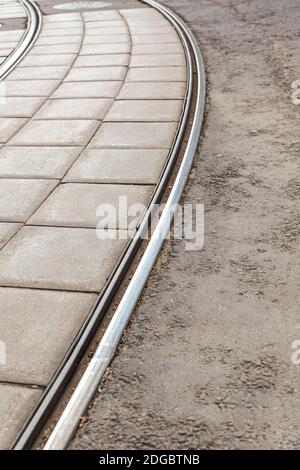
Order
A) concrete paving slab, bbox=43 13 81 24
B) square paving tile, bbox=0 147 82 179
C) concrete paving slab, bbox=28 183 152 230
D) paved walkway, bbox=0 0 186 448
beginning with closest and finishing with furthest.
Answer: paved walkway, bbox=0 0 186 448
concrete paving slab, bbox=28 183 152 230
square paving tile, bbox=0 147 82 179
concrete paving slab, bbox=43 13 81 24

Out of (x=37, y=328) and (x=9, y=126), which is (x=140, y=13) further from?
(x=37, y=328)

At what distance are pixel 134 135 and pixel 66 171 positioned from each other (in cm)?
106

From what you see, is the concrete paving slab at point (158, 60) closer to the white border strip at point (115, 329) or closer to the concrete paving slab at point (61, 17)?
the white border strip at point (115, 329)

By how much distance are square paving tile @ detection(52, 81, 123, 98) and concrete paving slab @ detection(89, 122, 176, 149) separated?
1122 millimetres

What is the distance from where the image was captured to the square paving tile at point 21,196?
15.5 ft

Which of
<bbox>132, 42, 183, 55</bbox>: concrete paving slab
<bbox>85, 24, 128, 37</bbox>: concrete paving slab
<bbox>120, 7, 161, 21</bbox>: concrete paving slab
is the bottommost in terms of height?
<bbox>132, 42, 183, 55</bbox>: concrete paving slab

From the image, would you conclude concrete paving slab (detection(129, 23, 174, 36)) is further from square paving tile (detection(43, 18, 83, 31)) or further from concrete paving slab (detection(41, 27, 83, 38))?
square paving tile (detection(43, 18, 83, 31))

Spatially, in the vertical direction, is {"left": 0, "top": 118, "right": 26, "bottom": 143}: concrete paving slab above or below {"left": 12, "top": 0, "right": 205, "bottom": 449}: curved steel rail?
above

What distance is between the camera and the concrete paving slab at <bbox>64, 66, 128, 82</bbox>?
26.8ft

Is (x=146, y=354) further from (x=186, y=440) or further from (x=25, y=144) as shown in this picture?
(x=25, y=144)

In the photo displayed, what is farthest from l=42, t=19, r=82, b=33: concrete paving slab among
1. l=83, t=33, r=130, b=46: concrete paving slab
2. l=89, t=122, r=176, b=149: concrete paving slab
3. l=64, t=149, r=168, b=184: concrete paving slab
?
l=64, t=149, r=168, b=184: concrete paving slab

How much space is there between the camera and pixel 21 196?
5008 millimetres

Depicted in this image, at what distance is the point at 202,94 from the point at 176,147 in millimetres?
1756

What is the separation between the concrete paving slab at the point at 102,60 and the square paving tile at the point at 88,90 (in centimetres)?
97
